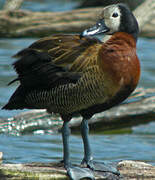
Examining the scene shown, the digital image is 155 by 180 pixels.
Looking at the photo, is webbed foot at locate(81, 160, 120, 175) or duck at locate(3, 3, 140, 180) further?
webbed foot at locate(81, 160, 120, 175)

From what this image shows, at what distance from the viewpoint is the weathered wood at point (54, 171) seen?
13.4 ft

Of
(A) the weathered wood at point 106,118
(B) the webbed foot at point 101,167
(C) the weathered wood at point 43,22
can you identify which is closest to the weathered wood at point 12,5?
(C) the weathered wood at point 43,22

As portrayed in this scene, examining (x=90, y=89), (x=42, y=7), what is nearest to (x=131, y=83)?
(x=90, y=89)

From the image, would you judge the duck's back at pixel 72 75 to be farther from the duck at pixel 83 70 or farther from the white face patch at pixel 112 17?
the white face patch at pixel 112 17

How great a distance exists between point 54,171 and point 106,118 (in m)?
2.91

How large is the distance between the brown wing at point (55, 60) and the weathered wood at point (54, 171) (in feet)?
2.12

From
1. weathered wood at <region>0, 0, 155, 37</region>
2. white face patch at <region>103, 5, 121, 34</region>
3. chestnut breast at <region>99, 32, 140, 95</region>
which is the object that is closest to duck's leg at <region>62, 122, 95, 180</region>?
chestnut breast at <region>99, 32, 140, 95</region>

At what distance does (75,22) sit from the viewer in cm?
1011

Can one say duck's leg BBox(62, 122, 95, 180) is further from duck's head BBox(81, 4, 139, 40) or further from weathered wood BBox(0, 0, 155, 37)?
weathered wood BBox(0, 0, 155, 37)

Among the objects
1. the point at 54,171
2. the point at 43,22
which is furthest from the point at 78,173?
the point at 43,22

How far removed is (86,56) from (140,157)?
305 cm

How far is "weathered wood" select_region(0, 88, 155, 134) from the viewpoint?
6773 mm

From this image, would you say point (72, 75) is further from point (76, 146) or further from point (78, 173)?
point (76, 146)

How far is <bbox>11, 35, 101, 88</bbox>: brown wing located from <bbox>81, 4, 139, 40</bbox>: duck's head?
106 millimetres
